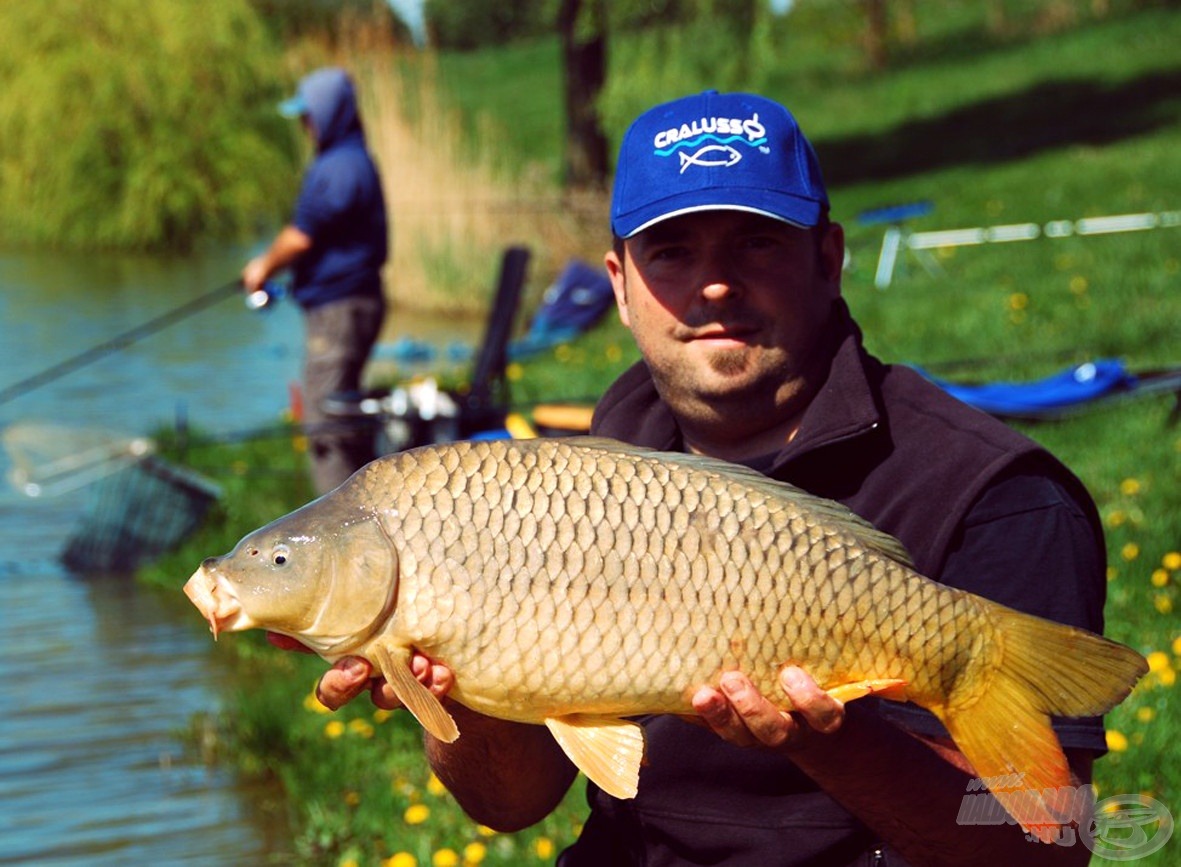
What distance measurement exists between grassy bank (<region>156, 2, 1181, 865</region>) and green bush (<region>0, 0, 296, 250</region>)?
663 cm

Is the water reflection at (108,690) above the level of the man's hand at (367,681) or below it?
below


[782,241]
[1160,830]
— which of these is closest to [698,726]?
[782,241]

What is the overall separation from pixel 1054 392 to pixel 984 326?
1.95 m

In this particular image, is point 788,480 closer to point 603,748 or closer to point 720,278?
point 720,278

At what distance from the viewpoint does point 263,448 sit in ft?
24.5

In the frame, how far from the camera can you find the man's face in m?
1.92

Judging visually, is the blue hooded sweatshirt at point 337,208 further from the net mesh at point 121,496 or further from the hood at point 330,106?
the net mesh at point 121,496

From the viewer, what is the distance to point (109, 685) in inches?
194

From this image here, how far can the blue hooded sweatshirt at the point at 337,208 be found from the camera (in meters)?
6.11

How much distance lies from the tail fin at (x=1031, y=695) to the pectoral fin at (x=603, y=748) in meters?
0.32

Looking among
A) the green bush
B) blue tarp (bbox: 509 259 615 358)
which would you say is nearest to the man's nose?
blue tarp (bbox: 509 259 615 358)

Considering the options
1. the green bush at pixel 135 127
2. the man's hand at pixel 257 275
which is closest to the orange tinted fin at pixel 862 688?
Result: the man's hand at pixel 257 275

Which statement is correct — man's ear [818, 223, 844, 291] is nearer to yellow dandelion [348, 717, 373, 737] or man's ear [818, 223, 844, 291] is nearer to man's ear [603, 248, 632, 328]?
man's ear [603, 248, 632, 328]

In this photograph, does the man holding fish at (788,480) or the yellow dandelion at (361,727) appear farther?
the yellow dandelion at (361,727)
